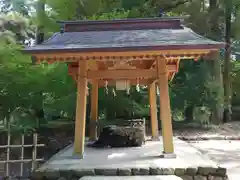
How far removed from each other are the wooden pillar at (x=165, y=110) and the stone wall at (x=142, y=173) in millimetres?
883

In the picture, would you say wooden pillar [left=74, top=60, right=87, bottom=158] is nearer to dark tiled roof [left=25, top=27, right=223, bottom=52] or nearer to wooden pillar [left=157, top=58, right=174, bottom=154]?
dark tiled roof [left=25, top=27, right=223, bottom=52]

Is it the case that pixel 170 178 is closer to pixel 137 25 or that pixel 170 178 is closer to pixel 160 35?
pixel 160 35

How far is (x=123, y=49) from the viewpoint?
520 centimetres

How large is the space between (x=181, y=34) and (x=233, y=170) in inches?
107

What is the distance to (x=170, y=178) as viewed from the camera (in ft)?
14.6

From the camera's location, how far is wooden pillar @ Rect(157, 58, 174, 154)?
557 centimetres

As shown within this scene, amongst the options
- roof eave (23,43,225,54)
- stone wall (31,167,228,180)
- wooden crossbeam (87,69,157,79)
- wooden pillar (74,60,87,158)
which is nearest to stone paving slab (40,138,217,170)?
stone wall (31,167,228,180)

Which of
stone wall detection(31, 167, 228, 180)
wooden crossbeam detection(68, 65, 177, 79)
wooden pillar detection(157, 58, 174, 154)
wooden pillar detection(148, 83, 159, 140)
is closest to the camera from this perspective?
stone wall detection(31, 167, 228, 180)

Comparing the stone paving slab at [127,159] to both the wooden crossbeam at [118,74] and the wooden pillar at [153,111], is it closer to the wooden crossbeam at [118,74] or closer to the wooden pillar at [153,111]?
the wooden pillar at [153,111]

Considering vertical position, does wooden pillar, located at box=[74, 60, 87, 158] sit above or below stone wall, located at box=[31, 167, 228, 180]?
above

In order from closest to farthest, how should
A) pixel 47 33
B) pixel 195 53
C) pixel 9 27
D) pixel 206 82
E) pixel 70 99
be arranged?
pixel 195 53 → pixel 70 99 → pixel 206 82 → pixel 47 33 → pixel 9 27

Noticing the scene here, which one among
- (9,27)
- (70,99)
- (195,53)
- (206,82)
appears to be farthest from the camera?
(9,27)

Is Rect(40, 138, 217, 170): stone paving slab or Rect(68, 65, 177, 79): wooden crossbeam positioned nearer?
Rect(40, 138, 217, 170): stone paving slab

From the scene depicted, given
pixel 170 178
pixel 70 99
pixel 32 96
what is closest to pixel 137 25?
A: pixel 170 178
